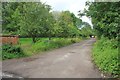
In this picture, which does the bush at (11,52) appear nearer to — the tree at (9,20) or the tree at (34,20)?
the tree at (34,20)

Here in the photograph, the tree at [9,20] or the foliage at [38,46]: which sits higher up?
the tree at [9,20]

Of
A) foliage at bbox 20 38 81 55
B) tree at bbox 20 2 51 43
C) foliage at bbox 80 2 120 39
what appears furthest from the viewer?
tree at bbox 20 2 51 43

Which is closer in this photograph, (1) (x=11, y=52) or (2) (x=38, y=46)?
(1) (x=11, y=52)

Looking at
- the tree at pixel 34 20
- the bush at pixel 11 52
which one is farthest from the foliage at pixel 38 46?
the tree at pixel 34 20

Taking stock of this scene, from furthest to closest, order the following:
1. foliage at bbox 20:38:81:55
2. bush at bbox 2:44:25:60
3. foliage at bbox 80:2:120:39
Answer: foliage at bbox 20:38:81:55 < bush at bbox 2:44:25:60 < foliage at bbox 80:2:120:39

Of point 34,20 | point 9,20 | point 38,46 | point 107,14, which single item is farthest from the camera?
point 9,20

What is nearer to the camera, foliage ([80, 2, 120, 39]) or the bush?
foliage ([80, 2, 120, 39])

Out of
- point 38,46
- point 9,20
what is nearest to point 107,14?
point 38,46

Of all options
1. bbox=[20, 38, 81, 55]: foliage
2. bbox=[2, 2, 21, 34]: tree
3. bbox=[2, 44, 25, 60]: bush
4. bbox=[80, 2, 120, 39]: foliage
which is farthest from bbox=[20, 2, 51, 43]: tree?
bbox=[2, 2, 21, 34]: tree

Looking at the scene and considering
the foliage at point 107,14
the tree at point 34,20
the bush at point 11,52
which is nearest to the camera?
the foliage at point 107,14

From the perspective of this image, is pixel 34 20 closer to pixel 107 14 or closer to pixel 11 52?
pixel 11 52

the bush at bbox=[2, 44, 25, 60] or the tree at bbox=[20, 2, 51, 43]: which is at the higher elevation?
the tree at bbox=[20, 2, 51, 43]

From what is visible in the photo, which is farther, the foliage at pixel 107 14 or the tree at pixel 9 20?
the tree at pixel 9 20

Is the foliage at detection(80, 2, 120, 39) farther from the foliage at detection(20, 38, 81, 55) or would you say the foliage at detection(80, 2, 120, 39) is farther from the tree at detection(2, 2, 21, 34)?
the tree at detection(2, 2, 21, 34)
